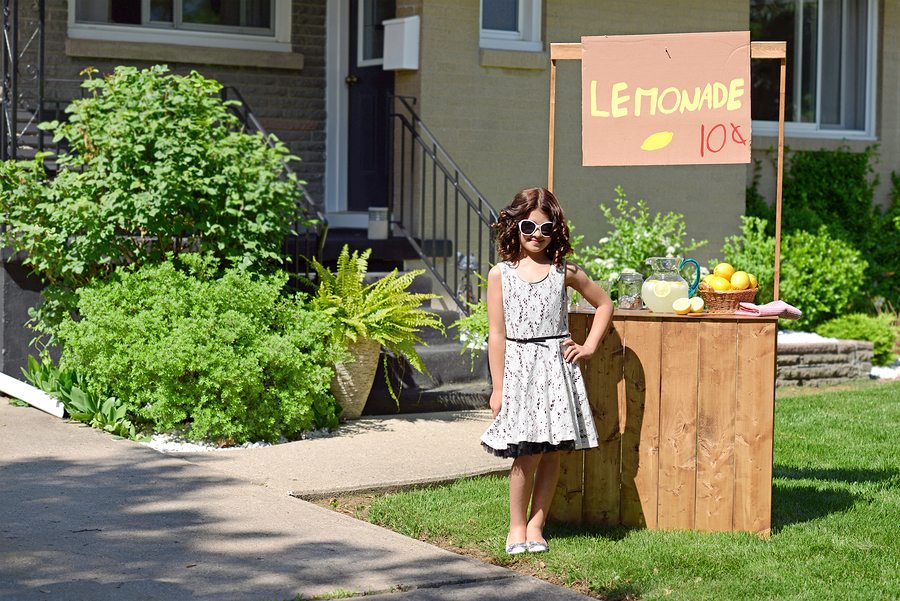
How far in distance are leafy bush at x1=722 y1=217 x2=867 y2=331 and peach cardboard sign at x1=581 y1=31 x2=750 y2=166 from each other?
513 cm

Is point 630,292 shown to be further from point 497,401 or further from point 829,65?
point 829,65

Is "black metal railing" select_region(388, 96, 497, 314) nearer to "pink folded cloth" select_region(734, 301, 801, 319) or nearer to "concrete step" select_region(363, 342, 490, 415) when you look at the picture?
"concrete step" select_region(363, 342, 490, 415)

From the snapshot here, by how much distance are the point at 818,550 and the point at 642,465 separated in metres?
0.78

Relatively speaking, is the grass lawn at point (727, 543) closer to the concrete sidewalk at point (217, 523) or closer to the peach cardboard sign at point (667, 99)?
the concrete sidewalk at point (217, 523)

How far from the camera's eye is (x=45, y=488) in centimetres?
471

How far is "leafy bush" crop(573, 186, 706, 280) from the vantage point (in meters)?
8.72

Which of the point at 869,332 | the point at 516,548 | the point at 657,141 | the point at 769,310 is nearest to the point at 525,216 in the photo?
the point at 657,141

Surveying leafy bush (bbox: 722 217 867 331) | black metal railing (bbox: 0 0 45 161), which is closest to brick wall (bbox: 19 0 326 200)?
black metal railing (bbox: 0 0 45 161)

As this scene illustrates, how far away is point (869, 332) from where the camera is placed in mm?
9414

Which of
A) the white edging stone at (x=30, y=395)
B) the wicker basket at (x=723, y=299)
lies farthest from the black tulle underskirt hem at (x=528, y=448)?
the white edging stone at (x=30, y=395)

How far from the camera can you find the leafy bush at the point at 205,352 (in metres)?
5.64

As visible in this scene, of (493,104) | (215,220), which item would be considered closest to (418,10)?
(493,104)

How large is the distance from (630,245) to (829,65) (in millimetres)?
4229

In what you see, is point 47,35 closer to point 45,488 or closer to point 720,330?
point 45,488
